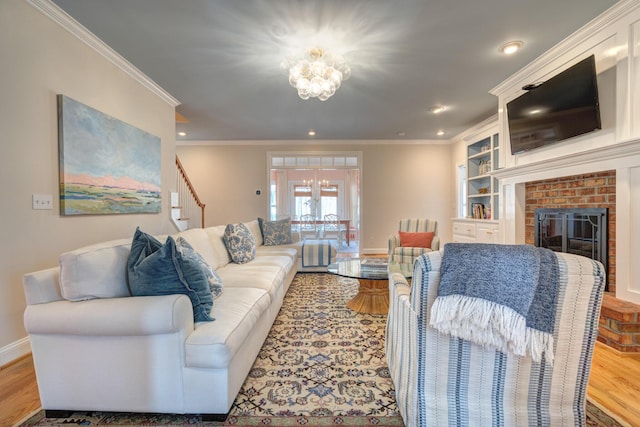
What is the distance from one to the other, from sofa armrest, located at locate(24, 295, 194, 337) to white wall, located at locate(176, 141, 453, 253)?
17.4 feet

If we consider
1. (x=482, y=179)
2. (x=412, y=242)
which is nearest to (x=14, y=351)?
(x=412, y=242)

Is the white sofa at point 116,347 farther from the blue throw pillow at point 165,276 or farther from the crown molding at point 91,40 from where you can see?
the crown molding at point 91,40

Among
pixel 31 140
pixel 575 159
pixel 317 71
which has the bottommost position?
pixel 575 159

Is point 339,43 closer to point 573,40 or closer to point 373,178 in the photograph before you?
point 573,40

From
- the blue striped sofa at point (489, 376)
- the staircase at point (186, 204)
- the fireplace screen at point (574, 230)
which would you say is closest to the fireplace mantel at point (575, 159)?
the fireplace screen at point (574, 230)

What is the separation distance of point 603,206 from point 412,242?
230cm

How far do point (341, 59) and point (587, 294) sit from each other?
261cm

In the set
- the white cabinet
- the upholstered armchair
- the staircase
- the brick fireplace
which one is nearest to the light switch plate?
the staircase

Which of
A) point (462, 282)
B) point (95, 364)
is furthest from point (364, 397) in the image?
point (95, 364)

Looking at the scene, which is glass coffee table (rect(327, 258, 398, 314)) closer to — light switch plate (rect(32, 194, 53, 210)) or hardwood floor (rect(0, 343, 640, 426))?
hardwood floor (rect(0, 343, 640, 426))

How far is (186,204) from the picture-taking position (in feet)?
17.5

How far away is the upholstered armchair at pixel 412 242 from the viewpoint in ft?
14.0

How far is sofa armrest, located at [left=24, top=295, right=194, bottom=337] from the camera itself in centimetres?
132

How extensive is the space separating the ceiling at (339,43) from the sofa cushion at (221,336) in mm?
2200
